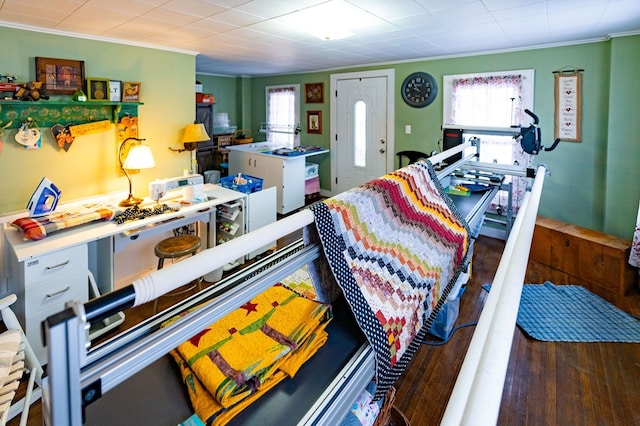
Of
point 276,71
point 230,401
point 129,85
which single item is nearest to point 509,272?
point 230,401

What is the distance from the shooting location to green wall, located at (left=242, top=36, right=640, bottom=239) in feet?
10.7

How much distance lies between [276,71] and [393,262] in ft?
17.7

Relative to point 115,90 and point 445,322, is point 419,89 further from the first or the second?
point 115,90

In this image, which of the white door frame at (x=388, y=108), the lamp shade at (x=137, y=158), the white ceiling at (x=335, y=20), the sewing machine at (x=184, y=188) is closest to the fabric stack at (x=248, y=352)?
the white ceiling at (x=335, y=20)

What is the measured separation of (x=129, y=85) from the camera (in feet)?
11.1

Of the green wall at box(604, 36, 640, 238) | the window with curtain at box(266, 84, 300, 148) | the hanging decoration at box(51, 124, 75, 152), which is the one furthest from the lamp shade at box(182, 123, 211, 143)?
the green wall at box(604, 36, 640, 238)

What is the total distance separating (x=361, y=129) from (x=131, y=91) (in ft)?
10.3

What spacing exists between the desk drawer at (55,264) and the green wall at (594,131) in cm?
420

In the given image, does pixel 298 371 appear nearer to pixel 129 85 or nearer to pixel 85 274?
pixel 85 274

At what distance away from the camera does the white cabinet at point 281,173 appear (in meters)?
4.96

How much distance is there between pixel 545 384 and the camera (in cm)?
212

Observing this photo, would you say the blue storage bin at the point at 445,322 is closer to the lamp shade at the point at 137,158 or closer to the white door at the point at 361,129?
the lamp shade at the point at 137,158

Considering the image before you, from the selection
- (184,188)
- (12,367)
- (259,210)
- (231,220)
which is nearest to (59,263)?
(12,367)

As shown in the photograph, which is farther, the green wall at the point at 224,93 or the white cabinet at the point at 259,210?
the green wall at the point at 224,93
